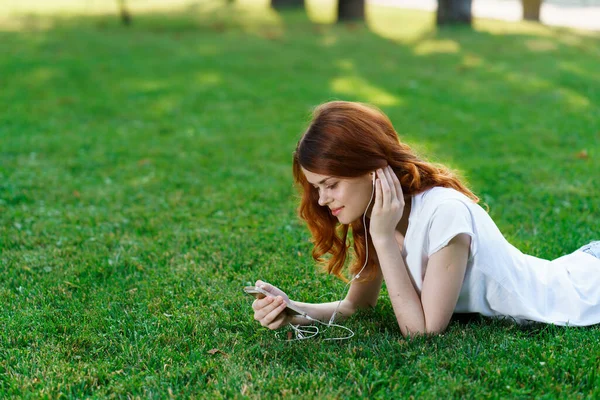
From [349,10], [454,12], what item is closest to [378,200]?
[454,12]

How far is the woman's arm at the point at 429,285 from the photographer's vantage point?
10.5 ft

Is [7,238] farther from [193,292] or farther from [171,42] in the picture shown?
[171,42]

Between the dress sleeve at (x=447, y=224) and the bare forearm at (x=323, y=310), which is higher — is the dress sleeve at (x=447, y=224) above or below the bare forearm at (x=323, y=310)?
above

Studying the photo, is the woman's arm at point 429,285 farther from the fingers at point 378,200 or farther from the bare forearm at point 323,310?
the bare forearm at point 323,310

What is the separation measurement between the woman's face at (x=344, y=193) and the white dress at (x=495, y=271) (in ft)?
0.85

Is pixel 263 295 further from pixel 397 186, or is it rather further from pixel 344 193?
pixel 397 186

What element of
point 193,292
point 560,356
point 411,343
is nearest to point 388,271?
point 411,343

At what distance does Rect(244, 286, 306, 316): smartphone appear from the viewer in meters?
3.25

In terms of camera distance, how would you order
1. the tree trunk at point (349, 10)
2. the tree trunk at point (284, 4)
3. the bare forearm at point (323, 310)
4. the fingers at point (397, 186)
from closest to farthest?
the fingers at point (397, 186), the bare forearm at point (323, 310), the tree trunk at point (349, 10), the tree trunk at point (284, 4)

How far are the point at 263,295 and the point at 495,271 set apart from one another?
45.5 inches

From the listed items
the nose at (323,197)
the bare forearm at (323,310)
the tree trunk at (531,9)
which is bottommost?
the tree trunk at (531,9)

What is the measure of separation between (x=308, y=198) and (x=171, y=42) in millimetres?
12456

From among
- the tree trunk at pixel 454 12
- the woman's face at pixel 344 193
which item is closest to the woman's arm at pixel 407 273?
the woman's face at pixel 344 193

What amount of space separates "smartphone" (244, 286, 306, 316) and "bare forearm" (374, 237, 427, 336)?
0.49 meters
